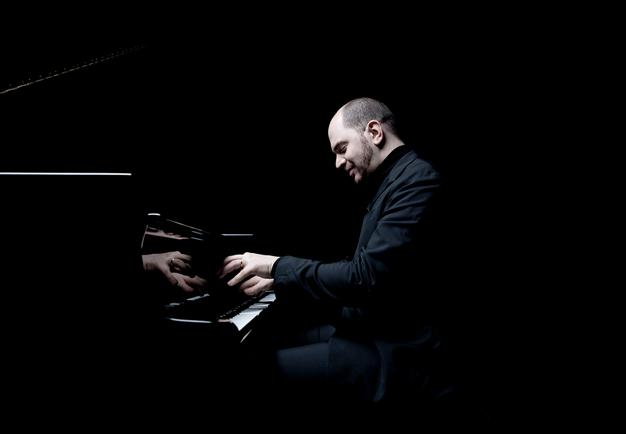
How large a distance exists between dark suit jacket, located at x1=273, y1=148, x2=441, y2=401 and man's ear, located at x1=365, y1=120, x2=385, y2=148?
325mm

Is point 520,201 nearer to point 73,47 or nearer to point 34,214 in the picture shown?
point 34,214

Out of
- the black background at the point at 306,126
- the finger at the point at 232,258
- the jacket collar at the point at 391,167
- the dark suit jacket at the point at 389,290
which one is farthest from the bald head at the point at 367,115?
the black background at the point at 306,126

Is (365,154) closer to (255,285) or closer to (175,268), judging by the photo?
(255,285)

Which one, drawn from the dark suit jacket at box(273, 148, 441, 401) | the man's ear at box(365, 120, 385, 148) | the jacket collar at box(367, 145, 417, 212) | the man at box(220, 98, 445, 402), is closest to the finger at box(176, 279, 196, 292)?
the man at box(220, 98, 445, 402)

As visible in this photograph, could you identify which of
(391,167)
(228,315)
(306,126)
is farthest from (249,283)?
(306,126)

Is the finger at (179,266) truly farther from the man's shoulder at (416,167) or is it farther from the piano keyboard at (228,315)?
the man's shoulder at (416,167)

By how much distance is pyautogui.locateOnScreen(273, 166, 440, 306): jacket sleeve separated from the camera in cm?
141

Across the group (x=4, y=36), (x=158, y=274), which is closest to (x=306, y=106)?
(x=4, y=36)

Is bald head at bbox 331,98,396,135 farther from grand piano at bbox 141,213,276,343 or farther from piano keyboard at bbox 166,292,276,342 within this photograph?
piano keyboard at bbox 166,292,276,342

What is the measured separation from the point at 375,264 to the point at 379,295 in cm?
12

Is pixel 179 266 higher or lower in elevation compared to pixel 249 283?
higher

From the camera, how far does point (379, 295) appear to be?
142 centimetres

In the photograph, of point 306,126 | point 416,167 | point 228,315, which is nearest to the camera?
point 416,167

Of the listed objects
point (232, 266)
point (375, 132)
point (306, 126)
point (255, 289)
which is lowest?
point (255, 289)
